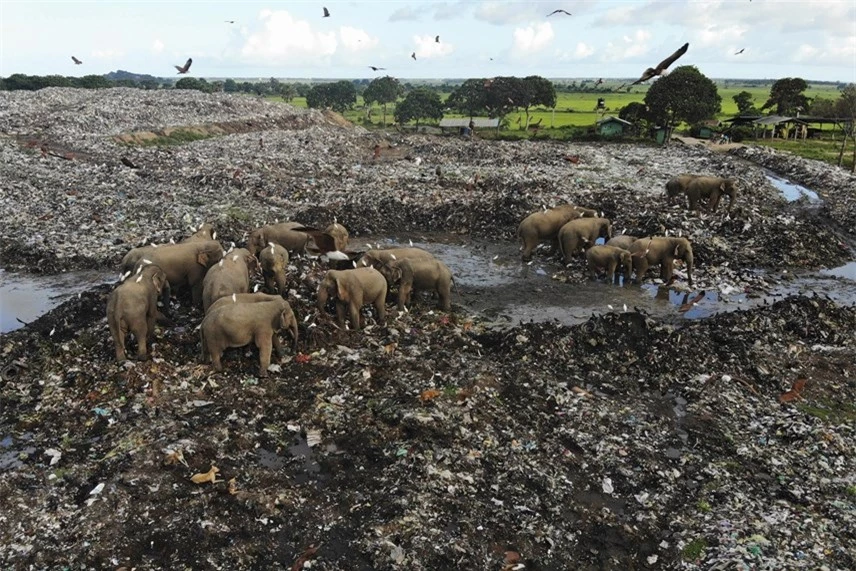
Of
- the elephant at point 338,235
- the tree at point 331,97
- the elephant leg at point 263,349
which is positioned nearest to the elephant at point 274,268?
the elephant leg at point 263,349

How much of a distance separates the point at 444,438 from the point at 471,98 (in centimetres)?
5370

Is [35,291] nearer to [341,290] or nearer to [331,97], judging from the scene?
[341,290]

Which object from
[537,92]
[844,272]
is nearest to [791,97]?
[537,92]

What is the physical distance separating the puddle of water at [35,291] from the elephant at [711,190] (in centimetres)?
1642

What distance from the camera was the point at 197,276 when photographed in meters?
10.7

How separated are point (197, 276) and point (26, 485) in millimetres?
4945

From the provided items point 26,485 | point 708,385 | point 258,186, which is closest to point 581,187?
point 258,186

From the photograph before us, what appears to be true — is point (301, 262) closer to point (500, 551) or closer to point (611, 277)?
point (611, 277)

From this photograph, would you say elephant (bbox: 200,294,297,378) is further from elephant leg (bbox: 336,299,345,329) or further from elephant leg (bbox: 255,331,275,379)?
elephant leg (bbox: 336,299,345,329)

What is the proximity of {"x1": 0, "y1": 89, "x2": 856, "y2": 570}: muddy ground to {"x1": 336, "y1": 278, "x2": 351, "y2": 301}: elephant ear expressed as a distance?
52 cm

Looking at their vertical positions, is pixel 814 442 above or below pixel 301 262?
below

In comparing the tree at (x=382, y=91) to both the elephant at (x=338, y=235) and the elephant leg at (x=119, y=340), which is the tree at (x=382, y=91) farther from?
the elephant leg at (x=119, y=340)

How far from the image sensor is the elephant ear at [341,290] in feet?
32.0

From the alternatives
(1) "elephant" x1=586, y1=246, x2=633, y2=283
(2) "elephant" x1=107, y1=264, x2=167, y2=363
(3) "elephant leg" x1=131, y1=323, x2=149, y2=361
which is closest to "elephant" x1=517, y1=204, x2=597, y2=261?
(1) "elephant" x1=586, y1=246, x2=633, y2=283
